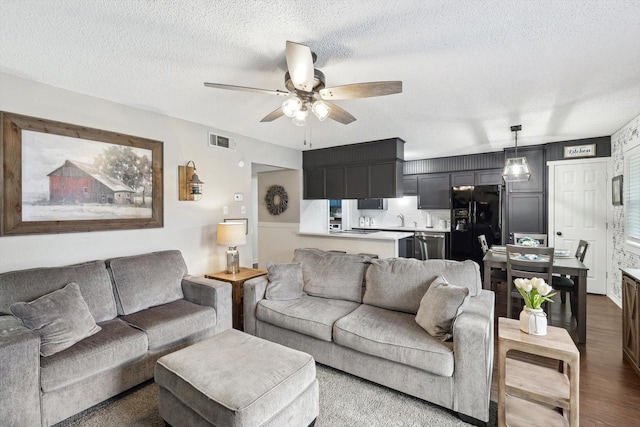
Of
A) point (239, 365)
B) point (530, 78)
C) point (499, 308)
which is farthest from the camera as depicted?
point (499, 308)

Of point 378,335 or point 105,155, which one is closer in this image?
point 378,335

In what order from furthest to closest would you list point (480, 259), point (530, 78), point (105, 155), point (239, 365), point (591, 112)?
point (480, 259) < point (591, 112) < point (105, 155) < point (530, 78) < point (239, 365)

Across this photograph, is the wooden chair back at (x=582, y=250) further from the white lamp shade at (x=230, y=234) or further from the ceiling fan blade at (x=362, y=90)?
the white lamp shade at (x=230, y=234)

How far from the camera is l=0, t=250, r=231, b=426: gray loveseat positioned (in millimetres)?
1698

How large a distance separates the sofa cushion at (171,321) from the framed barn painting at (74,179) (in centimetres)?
101

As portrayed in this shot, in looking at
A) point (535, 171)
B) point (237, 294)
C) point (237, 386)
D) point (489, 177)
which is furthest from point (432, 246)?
point (237, 386)

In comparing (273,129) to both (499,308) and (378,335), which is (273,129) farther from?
(499,308)

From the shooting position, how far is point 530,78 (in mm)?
2385

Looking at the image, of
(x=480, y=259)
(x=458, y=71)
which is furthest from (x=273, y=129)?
(x=480, y=259)

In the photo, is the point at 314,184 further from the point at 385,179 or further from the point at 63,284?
the point at 63,284

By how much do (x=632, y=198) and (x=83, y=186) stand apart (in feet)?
20.4

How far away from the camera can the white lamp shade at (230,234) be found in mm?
3473

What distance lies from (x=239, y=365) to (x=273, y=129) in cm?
301

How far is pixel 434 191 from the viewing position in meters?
6.17
